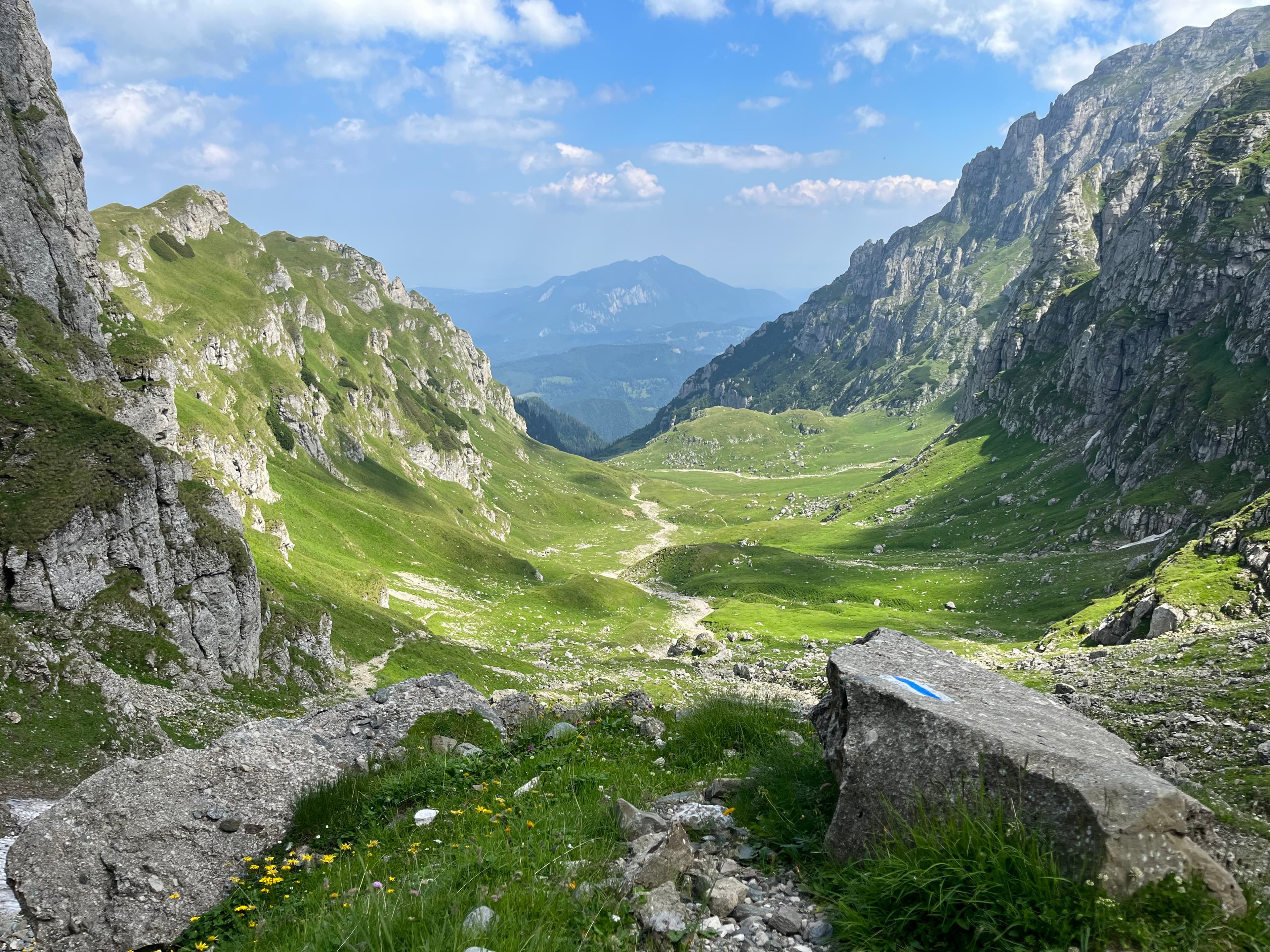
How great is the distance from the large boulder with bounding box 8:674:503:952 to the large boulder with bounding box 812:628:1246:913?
410 inches

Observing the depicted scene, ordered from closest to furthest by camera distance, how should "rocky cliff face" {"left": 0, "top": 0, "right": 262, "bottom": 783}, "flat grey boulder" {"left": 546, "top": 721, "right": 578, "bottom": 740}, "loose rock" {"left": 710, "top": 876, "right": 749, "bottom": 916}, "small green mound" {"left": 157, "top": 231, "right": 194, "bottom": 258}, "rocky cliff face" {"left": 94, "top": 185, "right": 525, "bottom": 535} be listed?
"loose rock" {"left": 710, "top": 876, "right": 749, "bottom": 916} → "flat grey boulder" {"left": 546, "top": 721, "right": 578, "bottom": 740} → "rocky cliff face" {"left": 0, "top": 0, "right": 262, "bottom": 783} → "rocky cliff face" {"left": 94, "top": 185, "right": 525, "bottom": 535} → "small green mound" {"left": 157, "top": 231, "right": 194, "bottom": 258}

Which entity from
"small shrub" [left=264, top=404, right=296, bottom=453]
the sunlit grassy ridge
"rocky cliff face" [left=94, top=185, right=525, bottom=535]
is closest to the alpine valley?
the sunlit grassy ridge

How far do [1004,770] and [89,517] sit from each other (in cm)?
4542

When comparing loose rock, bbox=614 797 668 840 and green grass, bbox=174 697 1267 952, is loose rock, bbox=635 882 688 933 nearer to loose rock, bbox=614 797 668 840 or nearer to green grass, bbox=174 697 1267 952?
green grass, bbox=174 697 1267 952

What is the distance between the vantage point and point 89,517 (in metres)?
36.4

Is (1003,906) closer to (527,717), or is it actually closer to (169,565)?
(527,717)

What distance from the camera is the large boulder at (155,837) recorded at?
1014cm

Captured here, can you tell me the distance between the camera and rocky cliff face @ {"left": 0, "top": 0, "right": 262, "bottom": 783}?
3225cm

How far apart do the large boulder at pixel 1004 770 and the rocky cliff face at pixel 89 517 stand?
31.3 metres

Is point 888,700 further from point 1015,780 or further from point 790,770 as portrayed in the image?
point 790,770

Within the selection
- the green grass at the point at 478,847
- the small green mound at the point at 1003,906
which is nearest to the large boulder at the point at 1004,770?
the small green mound at the point at 1003,906

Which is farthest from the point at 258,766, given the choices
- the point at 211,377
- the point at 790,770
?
the point at 211,377

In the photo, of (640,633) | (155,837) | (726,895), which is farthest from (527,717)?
(640,633)

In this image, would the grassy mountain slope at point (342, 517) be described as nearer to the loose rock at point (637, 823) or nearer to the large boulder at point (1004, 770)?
the loose rock at point (637, 823)
